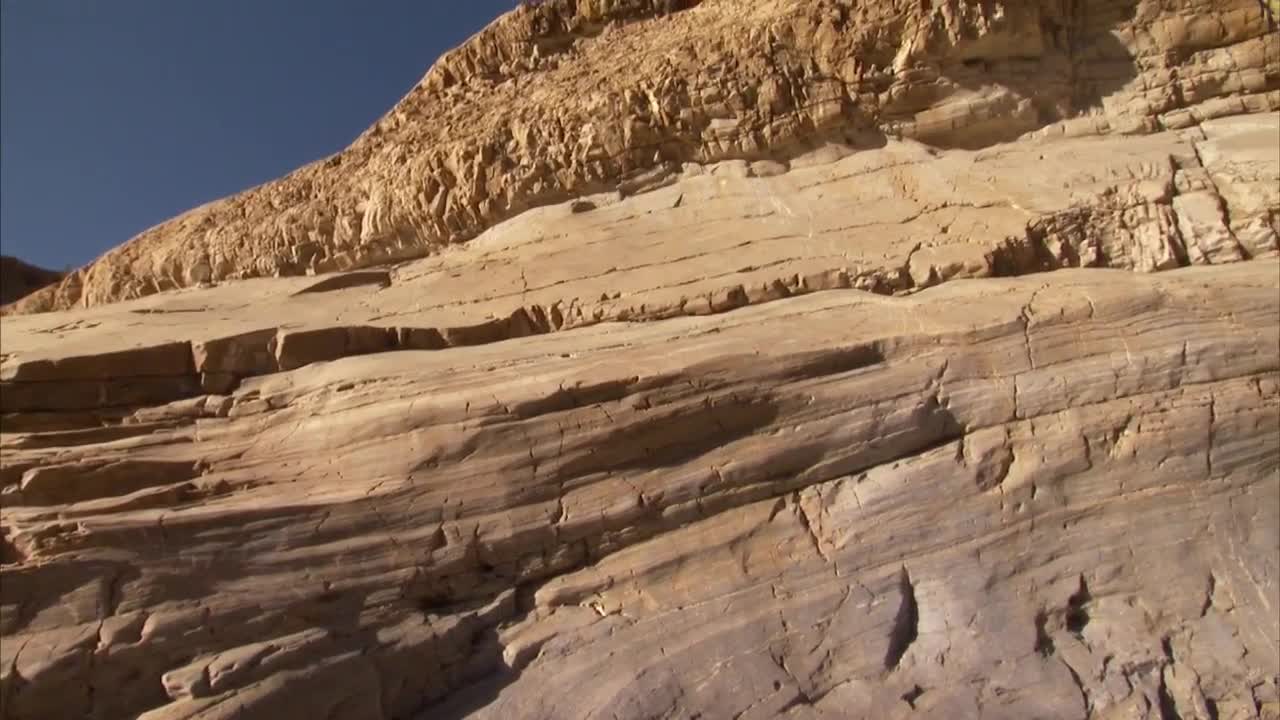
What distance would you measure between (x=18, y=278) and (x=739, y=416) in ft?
57.5

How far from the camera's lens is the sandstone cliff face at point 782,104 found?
26.9ft

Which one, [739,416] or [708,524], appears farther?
[739,416]

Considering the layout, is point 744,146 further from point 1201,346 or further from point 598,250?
point 1201,346

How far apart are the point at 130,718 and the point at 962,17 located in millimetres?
8736

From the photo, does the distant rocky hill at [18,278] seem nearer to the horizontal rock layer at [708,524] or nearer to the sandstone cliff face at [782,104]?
the sandstone cliff face at [782,104]

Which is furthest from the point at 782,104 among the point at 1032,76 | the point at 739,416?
the point at 739,416

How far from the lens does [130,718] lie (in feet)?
15.6

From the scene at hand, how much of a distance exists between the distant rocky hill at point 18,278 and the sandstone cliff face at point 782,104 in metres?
10.1

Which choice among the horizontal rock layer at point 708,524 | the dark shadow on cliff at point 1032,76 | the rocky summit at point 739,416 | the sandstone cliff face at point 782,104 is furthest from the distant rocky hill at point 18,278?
the dark shadow on cliff at point 1032,76

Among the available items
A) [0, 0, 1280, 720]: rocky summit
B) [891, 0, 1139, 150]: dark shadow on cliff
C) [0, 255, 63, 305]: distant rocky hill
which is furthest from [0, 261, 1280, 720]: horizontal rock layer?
[0, 255, 63, 305]: distant rocky hill

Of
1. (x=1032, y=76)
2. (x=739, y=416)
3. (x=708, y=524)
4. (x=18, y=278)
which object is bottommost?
(x=708, y=524)

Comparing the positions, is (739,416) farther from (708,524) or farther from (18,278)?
(18,278)

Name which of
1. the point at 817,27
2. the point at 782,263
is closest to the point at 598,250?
the point at 782,263

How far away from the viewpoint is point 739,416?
20.6ft
